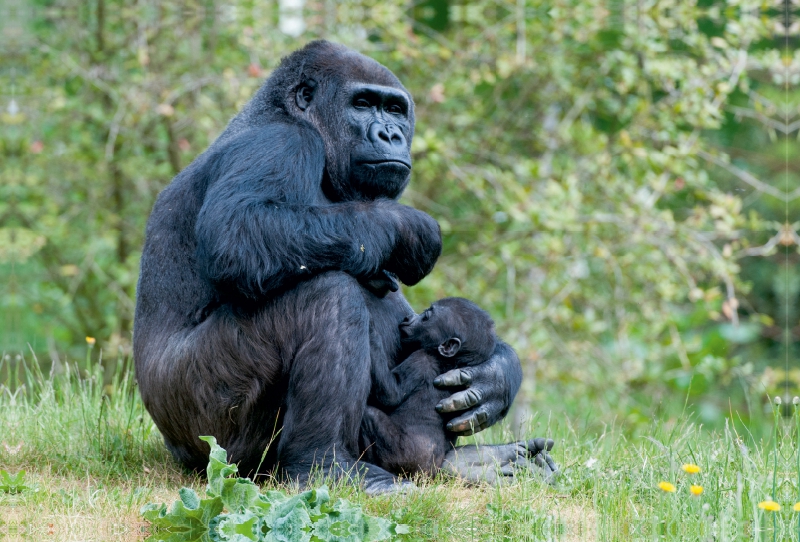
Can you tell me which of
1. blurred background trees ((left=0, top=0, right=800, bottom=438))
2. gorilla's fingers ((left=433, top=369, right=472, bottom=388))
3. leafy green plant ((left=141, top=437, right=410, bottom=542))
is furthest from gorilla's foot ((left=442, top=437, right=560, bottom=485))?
blurred background trees ((left=0, top=0, right=800, bottom=438))

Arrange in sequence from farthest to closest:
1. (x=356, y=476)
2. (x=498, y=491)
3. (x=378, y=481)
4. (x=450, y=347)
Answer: (x=450, y=347) → (x=378, y=481) → (x=356, y=476) → (x=498, y=491)

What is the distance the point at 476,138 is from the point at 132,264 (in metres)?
3.53

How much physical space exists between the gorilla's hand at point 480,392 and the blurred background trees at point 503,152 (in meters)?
3.35

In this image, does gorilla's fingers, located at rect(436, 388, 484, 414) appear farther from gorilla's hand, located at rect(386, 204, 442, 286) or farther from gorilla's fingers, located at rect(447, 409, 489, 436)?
gorilla's hand, located at rect(386, 204, 442, 286)

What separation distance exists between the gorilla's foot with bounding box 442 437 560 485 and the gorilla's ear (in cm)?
186

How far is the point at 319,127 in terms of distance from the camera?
479 centimetres

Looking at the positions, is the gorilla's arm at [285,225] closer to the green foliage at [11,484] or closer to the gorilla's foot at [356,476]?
the gorilla's foot at [356,476]

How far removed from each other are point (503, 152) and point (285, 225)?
6018 mm

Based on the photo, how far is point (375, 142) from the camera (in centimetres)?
461

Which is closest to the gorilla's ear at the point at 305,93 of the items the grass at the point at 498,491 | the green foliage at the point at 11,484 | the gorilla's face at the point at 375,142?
the gorilla's face at the point at 375,142

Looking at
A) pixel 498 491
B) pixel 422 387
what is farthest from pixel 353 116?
pixel 498 491

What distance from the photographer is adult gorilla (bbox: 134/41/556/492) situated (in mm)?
4000

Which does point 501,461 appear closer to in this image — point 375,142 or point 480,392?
point 480,392

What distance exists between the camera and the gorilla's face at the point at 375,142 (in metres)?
4.60
